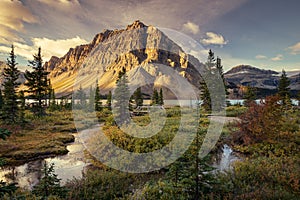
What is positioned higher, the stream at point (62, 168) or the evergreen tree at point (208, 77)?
the evergreen tree at point (208, 77)

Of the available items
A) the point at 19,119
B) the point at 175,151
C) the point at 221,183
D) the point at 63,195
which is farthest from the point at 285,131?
the point at 19,119

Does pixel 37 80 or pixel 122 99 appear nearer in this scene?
pixel 122 99

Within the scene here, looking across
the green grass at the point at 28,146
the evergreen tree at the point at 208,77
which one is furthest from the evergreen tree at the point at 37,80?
the evergreen tree at the point at 208,77

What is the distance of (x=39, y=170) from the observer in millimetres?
12484

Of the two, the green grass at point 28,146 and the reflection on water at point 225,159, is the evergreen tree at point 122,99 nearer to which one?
the green grass at point 28,146

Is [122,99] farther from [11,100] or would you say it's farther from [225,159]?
[225,159]

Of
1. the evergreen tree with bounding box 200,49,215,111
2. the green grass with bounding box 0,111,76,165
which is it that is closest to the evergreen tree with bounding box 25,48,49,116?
the green grass with bounding box 0,111,76,165

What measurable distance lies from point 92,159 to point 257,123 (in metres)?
11.5

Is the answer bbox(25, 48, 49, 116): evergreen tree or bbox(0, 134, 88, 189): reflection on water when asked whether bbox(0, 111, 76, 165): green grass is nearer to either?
bbox(0, 134, 88, 189): reflection on water

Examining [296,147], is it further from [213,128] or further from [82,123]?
[82,123]

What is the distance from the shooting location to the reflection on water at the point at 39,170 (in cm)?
1071

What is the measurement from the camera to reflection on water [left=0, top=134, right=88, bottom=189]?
10.7 metres

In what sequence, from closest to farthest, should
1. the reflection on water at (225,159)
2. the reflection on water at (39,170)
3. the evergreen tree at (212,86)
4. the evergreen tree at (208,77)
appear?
the reflection on water at (39,170) → the reflection on water at (225,159) → the evergreen tree at (212,86) → the evergreen tree at (208,77)

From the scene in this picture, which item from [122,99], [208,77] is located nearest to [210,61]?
[208,77]
